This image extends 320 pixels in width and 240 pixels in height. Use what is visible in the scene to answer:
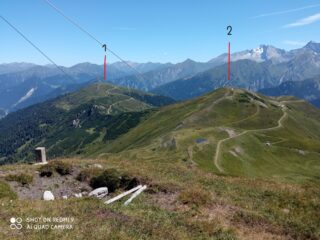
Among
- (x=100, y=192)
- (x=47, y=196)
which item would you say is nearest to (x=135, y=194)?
(x=100, y=192)

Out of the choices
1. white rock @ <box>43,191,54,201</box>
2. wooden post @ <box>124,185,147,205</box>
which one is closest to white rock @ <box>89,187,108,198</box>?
white rock @ <box>43,191,54,201</box>

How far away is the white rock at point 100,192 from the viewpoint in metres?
30.5

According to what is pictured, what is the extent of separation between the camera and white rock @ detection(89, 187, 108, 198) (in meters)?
30.5

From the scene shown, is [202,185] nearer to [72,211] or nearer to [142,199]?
[142,199]

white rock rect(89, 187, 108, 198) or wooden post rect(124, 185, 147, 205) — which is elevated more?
wooden post rect(124, 185, 147, 205)

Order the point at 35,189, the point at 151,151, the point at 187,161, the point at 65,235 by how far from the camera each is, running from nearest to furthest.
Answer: the point at 65,235 < the point at 35,189 < the point at 187,161 < the point at 151,151

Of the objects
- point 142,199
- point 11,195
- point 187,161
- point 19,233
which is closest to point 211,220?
point 142,199

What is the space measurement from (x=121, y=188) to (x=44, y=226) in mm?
13555

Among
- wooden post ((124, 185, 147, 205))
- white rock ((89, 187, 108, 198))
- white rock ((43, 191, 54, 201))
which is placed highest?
wooden post ((124, 185, 147, 205))

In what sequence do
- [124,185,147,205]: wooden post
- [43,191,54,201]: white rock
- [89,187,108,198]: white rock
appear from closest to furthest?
1. [124,185,147,205]: wooden post
2. [43,191,54,201]: white rock
3. [89,187,108,198]: white rock

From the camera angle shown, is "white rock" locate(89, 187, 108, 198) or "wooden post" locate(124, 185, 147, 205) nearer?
"wooden post" locate(124, 185, 147, 205)

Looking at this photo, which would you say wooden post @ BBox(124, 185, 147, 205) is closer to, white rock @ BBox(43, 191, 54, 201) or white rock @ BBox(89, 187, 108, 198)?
white rock @ BBox(89, 187, 108, 198)

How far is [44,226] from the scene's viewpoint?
64.5ft

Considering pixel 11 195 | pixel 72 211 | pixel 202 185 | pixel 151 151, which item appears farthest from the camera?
pixel 151 151
